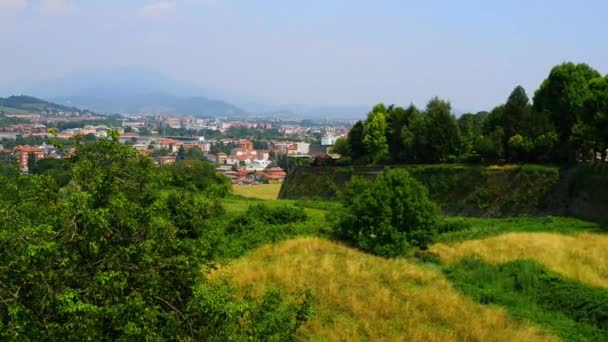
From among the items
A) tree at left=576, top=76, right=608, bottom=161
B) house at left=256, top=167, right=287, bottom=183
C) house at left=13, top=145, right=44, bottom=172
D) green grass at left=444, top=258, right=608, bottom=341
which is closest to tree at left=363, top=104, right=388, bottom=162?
tree at left=576, top=76, right=608, bottom=161

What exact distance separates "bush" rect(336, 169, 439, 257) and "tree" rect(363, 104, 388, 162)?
21364 millimetres

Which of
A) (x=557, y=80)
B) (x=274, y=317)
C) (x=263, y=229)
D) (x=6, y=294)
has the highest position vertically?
(x=557, y=80)

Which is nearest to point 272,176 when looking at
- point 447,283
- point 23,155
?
point 23,155

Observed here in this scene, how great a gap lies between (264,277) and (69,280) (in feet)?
34.2

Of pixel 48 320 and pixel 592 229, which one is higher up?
pixel 48 320

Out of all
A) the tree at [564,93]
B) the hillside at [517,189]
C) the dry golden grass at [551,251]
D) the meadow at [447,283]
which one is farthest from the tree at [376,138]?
the dry golden grass at [551,251]

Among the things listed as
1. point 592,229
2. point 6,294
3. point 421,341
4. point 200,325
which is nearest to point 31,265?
point 6,294

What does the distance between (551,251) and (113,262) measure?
58.0ft

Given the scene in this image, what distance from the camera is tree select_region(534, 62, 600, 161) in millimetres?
33531

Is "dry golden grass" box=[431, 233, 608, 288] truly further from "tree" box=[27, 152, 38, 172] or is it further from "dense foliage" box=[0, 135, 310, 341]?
"tree" box=[27, 152, 38, 172]

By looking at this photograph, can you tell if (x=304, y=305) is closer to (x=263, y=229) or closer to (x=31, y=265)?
(x=31, y=265)

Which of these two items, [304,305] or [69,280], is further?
[304,305]

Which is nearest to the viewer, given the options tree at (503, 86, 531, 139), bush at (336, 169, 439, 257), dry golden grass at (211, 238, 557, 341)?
dry golden grass at (211, 238, 557, 341)

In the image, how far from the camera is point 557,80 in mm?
35625
